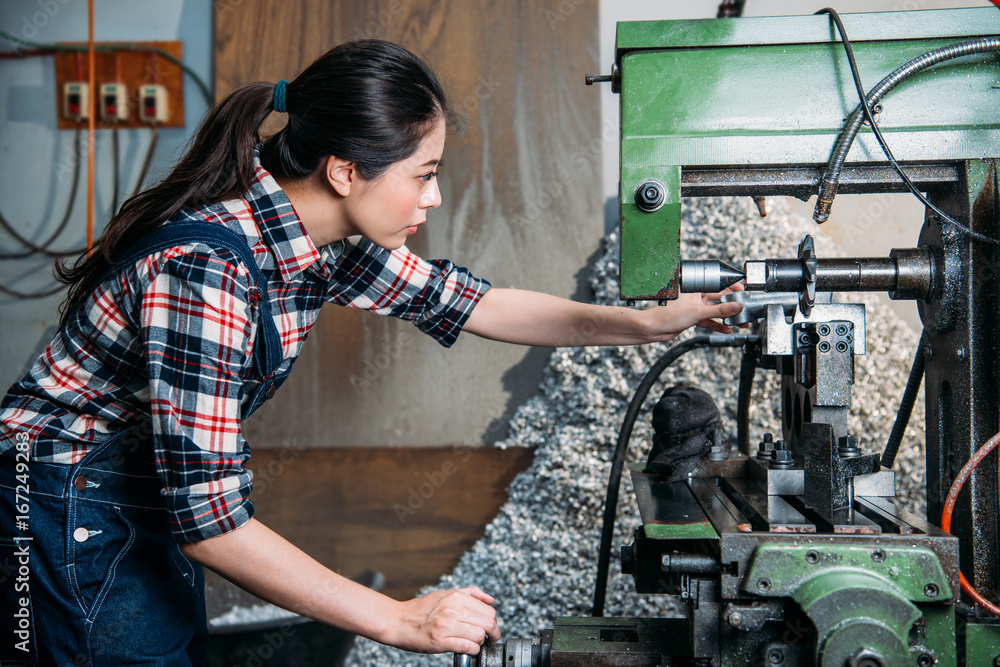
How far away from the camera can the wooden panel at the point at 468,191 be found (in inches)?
75.4

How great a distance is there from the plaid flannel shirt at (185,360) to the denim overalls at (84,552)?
27mm

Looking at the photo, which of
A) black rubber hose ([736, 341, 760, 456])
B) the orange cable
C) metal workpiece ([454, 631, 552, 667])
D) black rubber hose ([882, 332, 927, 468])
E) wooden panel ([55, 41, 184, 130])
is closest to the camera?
metal workpiece ([454, 631, 552, 667])

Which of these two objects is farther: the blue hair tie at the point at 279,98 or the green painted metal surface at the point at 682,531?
the blue hair tie at the point at 279,98

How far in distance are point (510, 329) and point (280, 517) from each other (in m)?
1.09

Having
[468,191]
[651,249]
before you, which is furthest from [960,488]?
[468,191]

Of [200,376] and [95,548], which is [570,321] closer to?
[200,376]

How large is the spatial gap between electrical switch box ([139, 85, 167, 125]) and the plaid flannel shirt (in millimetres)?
1206

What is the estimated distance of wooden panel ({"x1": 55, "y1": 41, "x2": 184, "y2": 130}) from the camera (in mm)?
1979

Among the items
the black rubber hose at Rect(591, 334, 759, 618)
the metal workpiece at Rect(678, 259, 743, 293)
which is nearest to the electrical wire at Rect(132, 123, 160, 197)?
the black rubber hose at Rect(591, 334, 759, 618)

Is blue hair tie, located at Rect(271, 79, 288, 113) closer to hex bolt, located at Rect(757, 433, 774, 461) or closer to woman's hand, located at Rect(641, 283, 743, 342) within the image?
woman's hand, located at Rect(641, 283, 743, 342)

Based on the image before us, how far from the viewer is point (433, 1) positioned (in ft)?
6.31

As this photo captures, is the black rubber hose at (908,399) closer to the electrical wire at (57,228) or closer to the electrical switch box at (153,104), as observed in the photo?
the electrical switch box at (153,104)

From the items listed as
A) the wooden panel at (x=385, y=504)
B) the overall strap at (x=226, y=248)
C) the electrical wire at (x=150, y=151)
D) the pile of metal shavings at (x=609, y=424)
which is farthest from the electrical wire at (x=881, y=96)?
the electrical wire at (x=150, y=151)

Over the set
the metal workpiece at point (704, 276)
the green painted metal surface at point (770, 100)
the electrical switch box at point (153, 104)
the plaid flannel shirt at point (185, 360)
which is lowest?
the plaid flannel shirt at point (185, 360)
